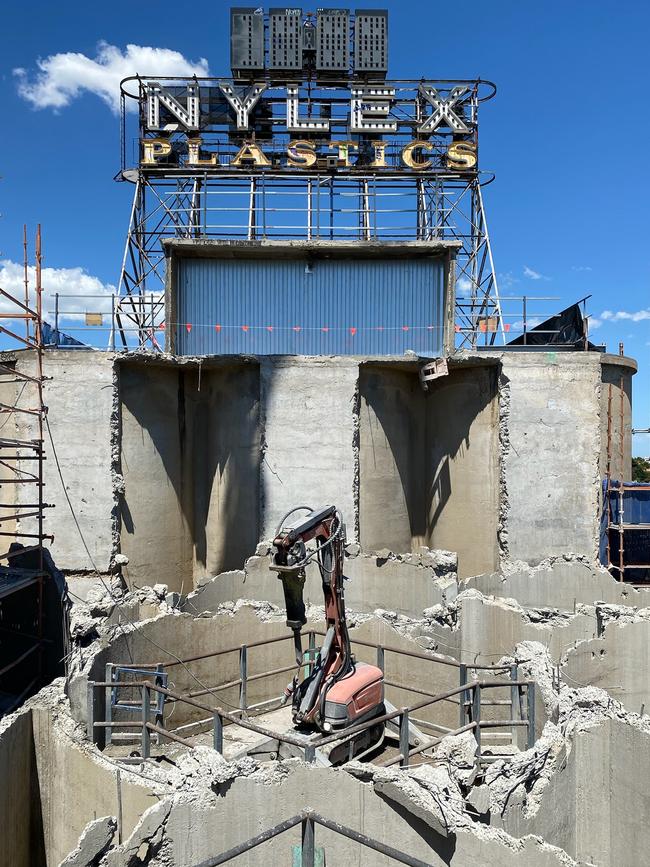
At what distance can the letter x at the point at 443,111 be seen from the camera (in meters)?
19.1

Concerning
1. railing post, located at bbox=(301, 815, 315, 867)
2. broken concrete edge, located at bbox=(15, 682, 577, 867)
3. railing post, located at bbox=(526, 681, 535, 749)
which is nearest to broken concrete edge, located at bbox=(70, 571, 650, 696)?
railing post, located at bbox=(526, 681, 535, 749)

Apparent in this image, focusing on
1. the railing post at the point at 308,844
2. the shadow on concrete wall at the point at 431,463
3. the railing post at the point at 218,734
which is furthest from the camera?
the shadow on concrete wall at the point at 431,463

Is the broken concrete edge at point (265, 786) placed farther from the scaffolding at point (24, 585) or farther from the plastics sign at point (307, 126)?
the plastics sign at point (307, 126)

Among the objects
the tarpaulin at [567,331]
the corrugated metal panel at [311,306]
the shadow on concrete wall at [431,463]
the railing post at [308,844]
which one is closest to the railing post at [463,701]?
the railing post at [308,844]

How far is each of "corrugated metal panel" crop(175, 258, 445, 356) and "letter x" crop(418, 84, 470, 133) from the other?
249 inches

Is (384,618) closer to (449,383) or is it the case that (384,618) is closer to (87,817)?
(87,817)

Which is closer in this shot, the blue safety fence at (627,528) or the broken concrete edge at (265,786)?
the broken concrete edge at (265,786)

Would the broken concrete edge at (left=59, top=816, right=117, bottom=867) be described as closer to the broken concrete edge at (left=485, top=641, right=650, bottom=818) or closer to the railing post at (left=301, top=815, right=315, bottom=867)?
the railing post at (left=301, top=815, right=315, bottom=867)

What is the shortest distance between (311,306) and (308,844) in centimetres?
1272

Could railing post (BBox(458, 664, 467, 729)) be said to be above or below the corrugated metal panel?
below

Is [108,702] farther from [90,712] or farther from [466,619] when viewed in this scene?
[466,619]

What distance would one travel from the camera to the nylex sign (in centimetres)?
1880

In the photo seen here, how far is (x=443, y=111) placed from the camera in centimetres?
1922

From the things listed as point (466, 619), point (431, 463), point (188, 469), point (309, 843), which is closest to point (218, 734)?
point (309, 843)
